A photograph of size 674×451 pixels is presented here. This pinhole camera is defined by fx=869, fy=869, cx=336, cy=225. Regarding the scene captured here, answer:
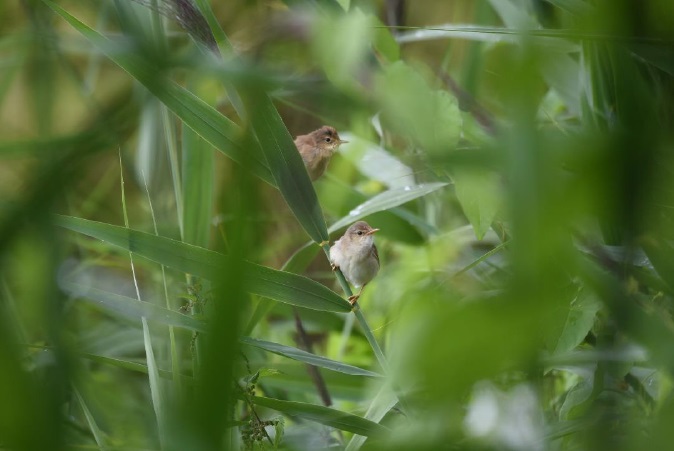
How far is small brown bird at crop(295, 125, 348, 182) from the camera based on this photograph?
84.3 inches

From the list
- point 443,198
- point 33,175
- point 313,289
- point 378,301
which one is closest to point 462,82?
point 443,198

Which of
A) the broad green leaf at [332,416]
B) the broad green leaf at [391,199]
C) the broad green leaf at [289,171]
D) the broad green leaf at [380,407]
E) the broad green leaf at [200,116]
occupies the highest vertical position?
the broad green leaf at [391,199]

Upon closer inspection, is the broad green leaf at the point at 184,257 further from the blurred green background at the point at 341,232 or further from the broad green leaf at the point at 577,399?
the broad green leaf at the point at 577,399

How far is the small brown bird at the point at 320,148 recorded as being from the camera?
214cm

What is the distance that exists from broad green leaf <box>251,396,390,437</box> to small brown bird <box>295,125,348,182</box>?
44.7 inches

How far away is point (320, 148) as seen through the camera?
2193 millimetres

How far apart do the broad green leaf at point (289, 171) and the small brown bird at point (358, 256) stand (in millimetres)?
723

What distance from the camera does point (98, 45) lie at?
36.6 inches

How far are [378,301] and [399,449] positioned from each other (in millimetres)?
1615

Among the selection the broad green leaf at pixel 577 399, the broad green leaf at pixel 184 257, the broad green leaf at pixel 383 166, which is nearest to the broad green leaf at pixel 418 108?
the broad green leaf at pixel 184 257

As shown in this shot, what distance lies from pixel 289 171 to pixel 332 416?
0.28 meters

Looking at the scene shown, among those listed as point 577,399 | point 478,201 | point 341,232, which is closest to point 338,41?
point 478,201

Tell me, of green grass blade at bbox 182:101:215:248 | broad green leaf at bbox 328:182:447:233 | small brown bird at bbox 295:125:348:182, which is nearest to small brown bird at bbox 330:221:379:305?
small brown bird at bbox 295:125:348:182

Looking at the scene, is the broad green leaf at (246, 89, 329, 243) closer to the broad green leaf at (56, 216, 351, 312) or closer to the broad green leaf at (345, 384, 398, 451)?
the broad green leaf at (56, 216, 351, 312)
